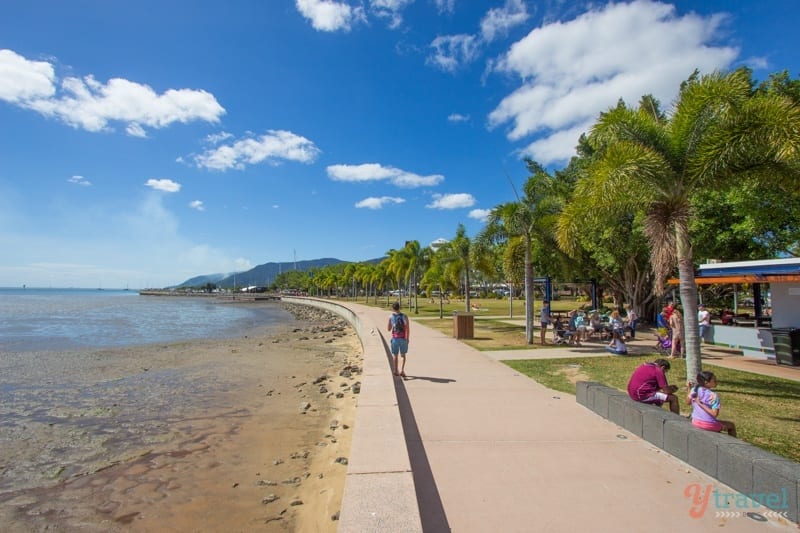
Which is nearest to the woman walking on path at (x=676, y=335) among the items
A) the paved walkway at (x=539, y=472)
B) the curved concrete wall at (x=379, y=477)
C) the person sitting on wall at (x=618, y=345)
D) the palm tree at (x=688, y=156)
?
the person sitting on wall at (x=618, y=345)

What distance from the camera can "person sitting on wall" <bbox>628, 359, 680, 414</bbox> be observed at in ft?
18.0

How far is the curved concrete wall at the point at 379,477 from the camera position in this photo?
10.0 ft

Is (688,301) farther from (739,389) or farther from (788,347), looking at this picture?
(788,347)

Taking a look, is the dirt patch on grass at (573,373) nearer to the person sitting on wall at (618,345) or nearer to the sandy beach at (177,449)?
the person sitting on wall at (618,345)

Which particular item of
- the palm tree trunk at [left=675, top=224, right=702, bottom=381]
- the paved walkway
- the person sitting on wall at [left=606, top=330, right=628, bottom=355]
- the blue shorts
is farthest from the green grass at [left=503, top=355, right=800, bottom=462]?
the blue shorts

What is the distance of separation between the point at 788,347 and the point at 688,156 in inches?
275

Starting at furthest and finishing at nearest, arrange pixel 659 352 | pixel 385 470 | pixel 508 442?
1. pixel 659 352
2. pixel 508 442
3. pixel 385 470

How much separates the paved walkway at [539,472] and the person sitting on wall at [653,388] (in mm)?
590

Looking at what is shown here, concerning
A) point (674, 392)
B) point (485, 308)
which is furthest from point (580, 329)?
point (485, 308)

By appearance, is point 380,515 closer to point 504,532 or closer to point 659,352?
point 504,532

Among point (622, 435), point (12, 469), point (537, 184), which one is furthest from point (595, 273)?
point (12, 469)

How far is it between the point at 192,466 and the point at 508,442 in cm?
455

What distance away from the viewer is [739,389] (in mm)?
8109

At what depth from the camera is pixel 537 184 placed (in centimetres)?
1439
